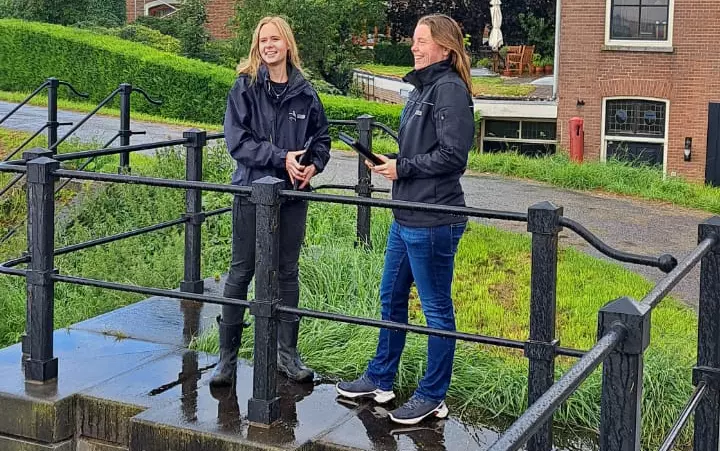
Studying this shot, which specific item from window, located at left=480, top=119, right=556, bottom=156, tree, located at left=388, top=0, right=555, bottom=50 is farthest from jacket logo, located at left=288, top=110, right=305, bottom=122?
tree, located at left=388, top=0, right=555, bottom=50

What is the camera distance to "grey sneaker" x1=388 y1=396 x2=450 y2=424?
4.91 meters

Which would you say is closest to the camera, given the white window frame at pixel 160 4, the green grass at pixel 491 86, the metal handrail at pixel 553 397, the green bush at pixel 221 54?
the metal handrail at pixel 553 397

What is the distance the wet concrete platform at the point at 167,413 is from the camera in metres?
4.74

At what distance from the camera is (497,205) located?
554 inches

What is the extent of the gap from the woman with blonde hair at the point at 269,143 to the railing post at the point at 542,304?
1.25m

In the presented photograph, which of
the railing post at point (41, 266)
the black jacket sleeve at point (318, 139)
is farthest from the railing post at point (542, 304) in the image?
the railing post at point (41, 266)

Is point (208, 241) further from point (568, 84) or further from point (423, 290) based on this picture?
point (568, 84)

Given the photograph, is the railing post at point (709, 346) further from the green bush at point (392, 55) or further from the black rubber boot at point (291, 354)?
the green bush at point (392, 55)

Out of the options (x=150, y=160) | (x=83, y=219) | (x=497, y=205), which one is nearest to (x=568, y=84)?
(x=497, y=205)

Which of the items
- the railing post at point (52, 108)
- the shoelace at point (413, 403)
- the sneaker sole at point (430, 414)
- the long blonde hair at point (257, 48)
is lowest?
the sneaker sole at point (430, 414)

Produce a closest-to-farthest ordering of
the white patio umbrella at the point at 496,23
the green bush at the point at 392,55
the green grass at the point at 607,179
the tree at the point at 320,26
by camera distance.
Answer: the green grass at the point at 607,179 → the tree at the point at 320,26 → the white patio umbrella at the point at 496,23 → the green bush at the point at 392,55

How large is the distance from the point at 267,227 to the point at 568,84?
22.2 m

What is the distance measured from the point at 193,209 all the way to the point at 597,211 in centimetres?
818

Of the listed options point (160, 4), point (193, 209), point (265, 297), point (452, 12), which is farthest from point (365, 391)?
point (160, 4)
